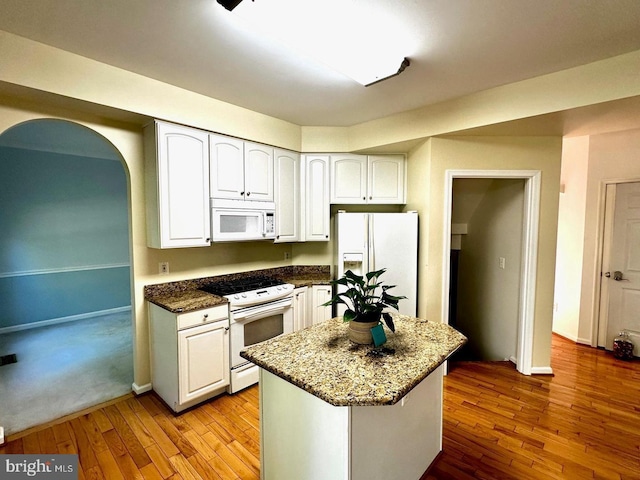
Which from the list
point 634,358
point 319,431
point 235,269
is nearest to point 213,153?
point 235,269

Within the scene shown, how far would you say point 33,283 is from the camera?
424cm

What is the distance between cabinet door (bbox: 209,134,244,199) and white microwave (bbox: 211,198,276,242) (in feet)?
0.30

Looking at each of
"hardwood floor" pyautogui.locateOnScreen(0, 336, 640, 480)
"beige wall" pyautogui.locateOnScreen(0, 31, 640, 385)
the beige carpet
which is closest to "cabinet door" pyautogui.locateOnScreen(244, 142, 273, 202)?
"beige wall" pyautogui.locateOnScreen(0, 31, 640, 385)

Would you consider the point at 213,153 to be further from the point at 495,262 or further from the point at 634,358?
the point at 634,358

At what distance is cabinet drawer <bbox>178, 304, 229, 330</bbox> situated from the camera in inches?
89.8

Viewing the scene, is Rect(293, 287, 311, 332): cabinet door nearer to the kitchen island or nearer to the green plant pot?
the kitchen island

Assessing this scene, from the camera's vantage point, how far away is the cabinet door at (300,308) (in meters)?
3.13

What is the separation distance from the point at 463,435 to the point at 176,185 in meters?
2.93

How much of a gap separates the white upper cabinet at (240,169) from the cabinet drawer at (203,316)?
3.34 feet

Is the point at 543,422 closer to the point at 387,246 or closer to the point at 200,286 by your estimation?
the point at 387,246

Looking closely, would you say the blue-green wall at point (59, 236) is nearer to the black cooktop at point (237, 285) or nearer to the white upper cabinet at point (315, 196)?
the black cooktop at point (237, 285)

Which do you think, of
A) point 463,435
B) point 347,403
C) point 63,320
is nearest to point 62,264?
point 63,320

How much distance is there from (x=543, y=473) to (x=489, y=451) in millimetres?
290

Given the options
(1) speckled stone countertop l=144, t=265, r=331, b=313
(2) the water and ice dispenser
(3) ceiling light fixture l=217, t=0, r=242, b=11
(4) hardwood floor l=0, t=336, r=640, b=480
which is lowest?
(4) hardwood floor l=0, t=336, r=640, b=480
